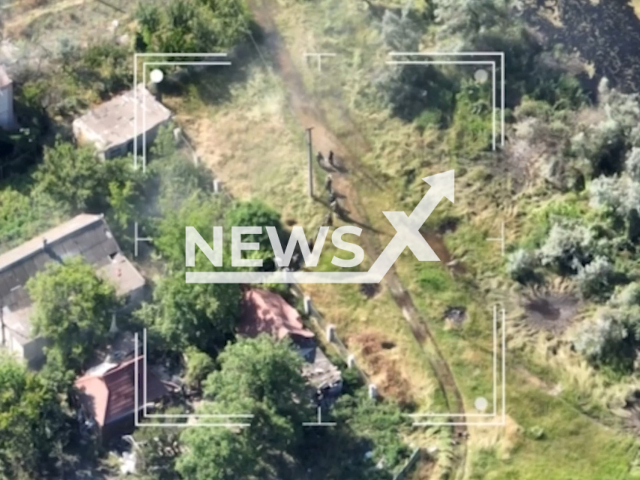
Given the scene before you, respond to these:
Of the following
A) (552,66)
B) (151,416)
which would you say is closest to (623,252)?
(552,66)

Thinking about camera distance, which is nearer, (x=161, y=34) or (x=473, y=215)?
(x=473, y=215)

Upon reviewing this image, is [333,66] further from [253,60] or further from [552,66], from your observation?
[552,66]

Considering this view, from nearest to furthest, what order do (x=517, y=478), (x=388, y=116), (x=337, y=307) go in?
1. (x=517, y=478)
2. (x=337, y=307)
3. (x=388, y=116)

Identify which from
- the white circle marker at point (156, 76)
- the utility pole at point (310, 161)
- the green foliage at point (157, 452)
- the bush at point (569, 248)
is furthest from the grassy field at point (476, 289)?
the green foliage at point (157, 452)

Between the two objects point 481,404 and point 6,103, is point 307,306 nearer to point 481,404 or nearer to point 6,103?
point 481,404

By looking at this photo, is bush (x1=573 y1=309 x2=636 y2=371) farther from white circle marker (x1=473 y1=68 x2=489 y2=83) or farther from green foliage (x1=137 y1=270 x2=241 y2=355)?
green foliage (x1=137 y1=270 x2=241 y2=355)

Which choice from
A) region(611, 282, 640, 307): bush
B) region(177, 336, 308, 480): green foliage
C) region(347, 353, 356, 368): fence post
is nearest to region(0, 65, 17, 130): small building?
region(177, 336, 308, 480): green foliage
